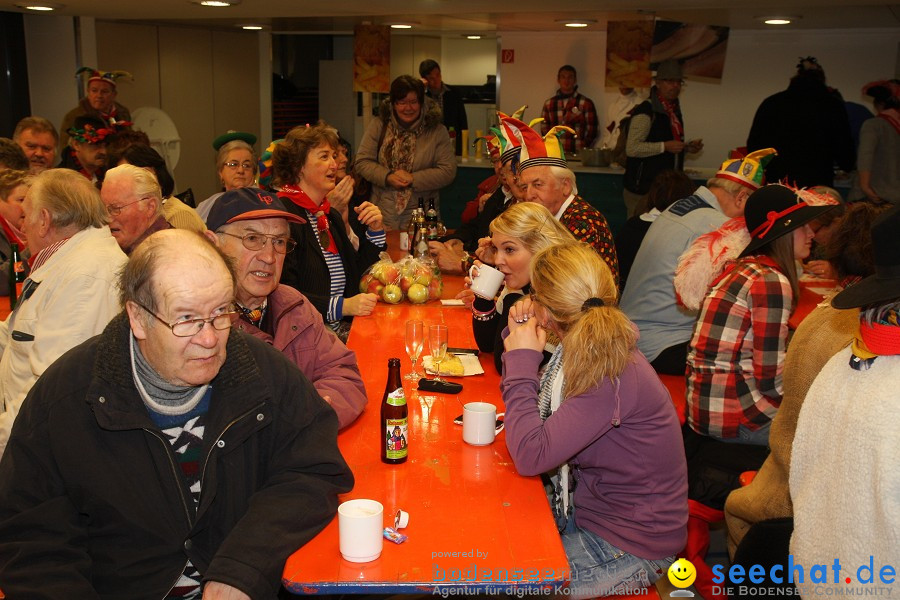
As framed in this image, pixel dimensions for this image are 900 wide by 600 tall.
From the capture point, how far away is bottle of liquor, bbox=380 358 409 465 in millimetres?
2312

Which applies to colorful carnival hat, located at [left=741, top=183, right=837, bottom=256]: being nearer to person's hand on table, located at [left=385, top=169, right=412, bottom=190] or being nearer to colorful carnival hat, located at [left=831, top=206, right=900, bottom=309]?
colorful carnival hat, located at [left=831, top=206, right=900, bottom=309]

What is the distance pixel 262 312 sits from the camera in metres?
2.85

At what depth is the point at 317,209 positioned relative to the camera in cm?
420

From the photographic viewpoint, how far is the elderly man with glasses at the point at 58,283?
2684 millimetres

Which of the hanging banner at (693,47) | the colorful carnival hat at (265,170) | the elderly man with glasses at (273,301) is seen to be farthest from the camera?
the hanging banner at (693,47)

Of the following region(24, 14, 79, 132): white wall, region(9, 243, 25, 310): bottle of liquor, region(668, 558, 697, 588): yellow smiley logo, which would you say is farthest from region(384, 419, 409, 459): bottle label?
region(24, 14, 79, 132): white wall

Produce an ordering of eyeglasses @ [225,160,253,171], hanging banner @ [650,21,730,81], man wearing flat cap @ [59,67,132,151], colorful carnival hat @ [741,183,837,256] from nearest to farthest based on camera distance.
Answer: colorful carnival hat @ [741,183,837,256], eyeglasses @ [225,160,253,171], man wearing flat cap @ [59,67,132,151], hanging banner @ [650,21,730,81]

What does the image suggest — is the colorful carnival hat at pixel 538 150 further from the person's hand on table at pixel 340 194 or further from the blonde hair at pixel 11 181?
the blonde hair at pixel 11 181

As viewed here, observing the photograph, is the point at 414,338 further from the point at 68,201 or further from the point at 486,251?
the point at 68,201

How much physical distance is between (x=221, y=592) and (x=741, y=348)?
2.01m

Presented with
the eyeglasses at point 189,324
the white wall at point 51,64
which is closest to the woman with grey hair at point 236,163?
the eyeglasses at point 189,324

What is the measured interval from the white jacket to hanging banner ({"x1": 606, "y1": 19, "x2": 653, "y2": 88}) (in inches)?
281

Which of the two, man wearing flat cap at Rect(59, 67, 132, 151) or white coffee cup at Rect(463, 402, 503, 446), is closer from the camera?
white coffee cup at Rect(463, 402, 503, 446)

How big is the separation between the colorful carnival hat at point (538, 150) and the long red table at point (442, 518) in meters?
1.76
